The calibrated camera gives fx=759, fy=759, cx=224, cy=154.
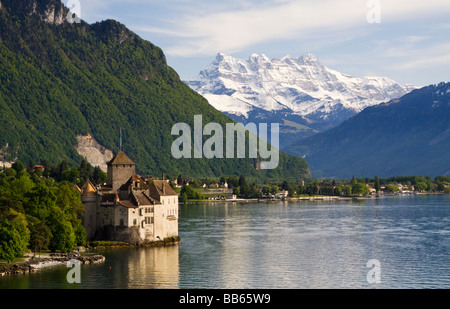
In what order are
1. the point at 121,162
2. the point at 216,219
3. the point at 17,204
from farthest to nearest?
the point at 216,219
the point at 121,162
the point at 17,204

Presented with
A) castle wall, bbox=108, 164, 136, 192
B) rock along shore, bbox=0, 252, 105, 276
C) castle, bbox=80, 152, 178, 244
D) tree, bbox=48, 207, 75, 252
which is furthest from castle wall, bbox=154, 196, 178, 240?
rock along shore, bbox=0, 252, 105, 276

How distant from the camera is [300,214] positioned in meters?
178

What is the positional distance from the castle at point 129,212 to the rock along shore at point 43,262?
31.7 ft

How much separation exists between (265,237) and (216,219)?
131 ft

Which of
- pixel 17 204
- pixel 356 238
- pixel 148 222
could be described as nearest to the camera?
pixel 17 204

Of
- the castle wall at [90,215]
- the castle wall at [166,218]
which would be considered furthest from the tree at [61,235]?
the castle wall at [166,218]

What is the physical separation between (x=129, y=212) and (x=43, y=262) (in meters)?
17.7

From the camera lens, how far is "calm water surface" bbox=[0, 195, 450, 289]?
75.7 meters

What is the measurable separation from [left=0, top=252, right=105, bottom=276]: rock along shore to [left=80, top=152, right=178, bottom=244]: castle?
9.66 m

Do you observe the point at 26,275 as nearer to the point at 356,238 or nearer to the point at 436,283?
the point at 436,283

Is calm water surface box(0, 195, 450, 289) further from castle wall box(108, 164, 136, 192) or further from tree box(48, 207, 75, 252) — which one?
castle wall box(108, 164, 136, 192)

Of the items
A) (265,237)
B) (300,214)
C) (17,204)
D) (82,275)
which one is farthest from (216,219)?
(82,275)

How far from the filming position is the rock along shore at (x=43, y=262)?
76812mm

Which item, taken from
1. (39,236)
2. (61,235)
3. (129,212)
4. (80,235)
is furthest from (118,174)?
(39,236)
